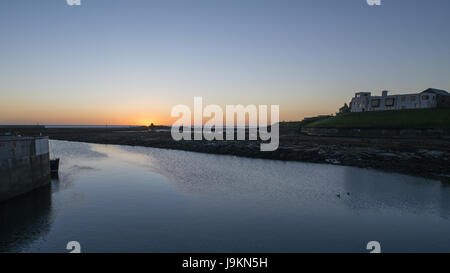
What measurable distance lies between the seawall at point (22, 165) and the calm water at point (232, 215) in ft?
3.48

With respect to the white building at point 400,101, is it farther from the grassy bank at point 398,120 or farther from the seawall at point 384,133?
the seawall at point 384,133

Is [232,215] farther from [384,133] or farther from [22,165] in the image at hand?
[384,133]

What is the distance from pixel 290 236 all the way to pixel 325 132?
6976cm

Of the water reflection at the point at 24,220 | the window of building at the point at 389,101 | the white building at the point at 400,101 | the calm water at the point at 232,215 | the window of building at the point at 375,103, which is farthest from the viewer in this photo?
the window of building at the point at 375,103

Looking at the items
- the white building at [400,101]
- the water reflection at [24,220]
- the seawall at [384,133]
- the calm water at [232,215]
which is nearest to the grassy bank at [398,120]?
the seawall at [384,133]

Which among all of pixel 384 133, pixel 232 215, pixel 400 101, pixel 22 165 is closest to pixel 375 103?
pixel 400 101

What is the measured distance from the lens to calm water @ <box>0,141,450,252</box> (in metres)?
14.0

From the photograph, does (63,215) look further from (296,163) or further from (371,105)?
(371,105)

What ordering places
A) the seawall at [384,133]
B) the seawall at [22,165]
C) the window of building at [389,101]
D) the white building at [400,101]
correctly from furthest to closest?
the window of building at [389,101] < the white building at [400,101] < the seawall at [384,133] < the seawall at [22,165]

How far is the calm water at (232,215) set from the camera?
14.0 meters

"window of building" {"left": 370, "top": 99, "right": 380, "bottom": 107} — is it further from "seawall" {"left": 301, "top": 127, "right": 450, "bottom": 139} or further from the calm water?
the calm water

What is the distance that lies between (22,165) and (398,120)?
252 ft

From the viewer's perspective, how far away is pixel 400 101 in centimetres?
7788

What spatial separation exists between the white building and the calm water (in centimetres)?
5706
